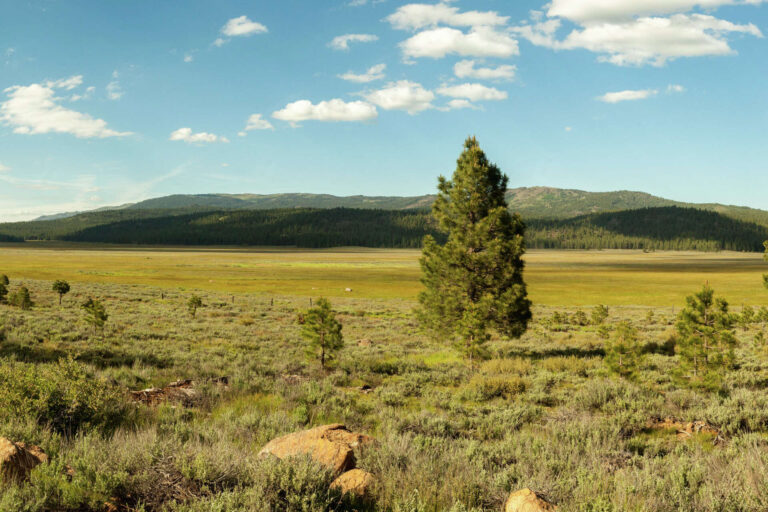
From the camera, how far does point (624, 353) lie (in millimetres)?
12977

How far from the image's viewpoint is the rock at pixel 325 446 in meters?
5.26

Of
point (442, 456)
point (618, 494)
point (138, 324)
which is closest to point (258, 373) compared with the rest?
point (442, 456)

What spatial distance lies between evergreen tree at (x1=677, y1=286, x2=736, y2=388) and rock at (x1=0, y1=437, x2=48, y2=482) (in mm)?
13348

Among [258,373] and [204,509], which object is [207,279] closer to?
[258,373]

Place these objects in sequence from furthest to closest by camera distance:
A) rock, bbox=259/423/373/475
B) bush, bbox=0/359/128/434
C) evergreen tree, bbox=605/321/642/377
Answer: evergreen tree, bbox=605/321/642/377 < bush, bbox=0/359/128/434 < rock, bbox=259/423/373/475

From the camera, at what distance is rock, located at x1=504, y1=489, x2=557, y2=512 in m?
4.21

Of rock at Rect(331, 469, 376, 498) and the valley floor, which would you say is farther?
rock at Rect(331, 469, 376, 498)

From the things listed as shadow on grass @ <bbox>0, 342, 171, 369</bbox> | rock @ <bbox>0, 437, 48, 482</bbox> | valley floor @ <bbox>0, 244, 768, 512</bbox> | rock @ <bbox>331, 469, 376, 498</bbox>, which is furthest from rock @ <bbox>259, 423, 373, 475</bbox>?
shadow on grass @ <bbox>0, 342, 171, 369</bbox>

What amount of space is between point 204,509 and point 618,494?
421cm

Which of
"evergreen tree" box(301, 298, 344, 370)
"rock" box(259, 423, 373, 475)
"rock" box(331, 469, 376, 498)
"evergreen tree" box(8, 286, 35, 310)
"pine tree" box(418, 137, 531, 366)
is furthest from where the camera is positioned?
"evergreen tree" box(8, 286, 35, 310)

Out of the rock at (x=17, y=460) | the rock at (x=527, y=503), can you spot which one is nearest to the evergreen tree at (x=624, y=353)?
the rock at (x=527, y=503)

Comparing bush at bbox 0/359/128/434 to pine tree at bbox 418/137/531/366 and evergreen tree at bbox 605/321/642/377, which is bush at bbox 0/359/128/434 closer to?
evergreen tree at bbox 605/321/642/377

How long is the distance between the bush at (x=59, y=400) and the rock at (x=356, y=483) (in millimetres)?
4087

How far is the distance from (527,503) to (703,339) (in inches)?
450
